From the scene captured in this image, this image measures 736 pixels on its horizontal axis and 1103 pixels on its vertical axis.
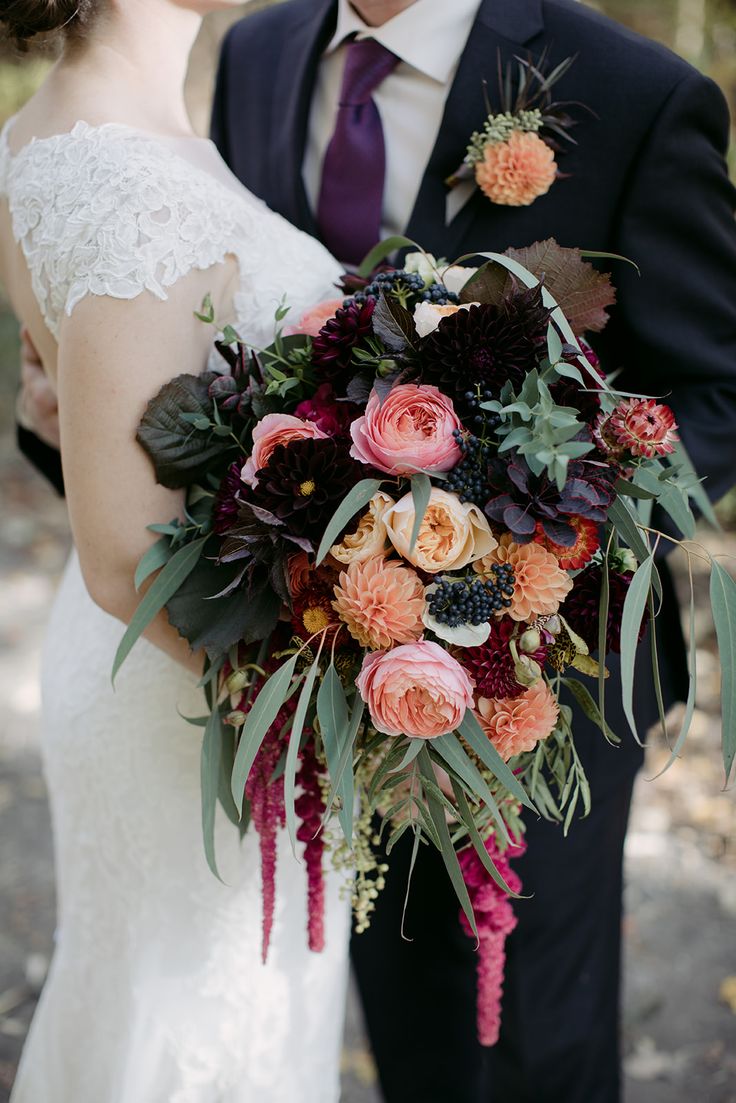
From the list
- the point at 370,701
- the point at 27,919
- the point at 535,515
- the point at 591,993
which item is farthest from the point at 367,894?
the point at 27,919

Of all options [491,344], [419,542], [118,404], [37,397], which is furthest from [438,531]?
[37,397]

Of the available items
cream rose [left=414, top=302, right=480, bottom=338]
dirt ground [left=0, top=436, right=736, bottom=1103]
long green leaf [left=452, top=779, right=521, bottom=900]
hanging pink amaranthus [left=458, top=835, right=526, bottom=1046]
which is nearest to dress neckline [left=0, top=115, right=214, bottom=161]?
cream rose [left=414, top=302, right=480, bottom=338]

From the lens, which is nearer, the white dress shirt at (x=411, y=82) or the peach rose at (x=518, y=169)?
the peach rose at (x=518, y=169)

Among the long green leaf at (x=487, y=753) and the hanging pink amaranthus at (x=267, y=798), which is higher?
the long green leaf at (x=487, y=753)

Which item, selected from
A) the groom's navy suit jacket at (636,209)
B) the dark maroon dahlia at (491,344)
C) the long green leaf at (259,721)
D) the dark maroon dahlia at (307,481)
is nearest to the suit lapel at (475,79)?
the groom's navy suit jacket at (636,209)

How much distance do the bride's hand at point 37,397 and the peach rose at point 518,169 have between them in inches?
37.4

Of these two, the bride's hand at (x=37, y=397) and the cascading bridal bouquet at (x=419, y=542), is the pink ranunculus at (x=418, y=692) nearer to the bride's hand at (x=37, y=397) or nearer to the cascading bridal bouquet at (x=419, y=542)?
the cascading bridal bouquet at (x=419, y=542)

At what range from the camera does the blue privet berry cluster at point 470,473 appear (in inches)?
47.4

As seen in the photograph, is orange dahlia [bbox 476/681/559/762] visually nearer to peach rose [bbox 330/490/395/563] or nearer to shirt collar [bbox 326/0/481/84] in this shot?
peach rose [bbox 330/490/395/563]

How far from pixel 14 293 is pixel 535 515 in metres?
1.07

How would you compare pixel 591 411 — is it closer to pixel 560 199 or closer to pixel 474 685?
pixel 474 685

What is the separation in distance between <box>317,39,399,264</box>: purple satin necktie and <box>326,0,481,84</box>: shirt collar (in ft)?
0.13

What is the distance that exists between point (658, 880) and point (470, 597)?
2.50 m

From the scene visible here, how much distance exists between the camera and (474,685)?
1.24 m
